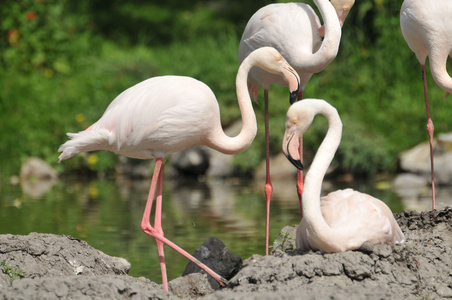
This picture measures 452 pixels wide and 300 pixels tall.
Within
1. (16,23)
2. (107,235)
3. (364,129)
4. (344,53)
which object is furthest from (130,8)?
(107,235)

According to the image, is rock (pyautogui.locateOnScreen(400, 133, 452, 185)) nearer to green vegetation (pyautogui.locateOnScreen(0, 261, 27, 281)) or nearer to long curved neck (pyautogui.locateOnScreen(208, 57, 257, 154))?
long curved neck (pyautogui.locateOnScreen(208, 57, 257, 154))

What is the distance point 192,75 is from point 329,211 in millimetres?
8161

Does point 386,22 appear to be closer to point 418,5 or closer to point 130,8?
point 418,5

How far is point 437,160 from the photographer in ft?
33.6

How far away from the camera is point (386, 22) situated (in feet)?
41.6

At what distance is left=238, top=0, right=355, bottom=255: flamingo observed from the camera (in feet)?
19.2

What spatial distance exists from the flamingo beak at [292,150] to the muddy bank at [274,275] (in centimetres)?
58

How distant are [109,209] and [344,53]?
5996 millimetres

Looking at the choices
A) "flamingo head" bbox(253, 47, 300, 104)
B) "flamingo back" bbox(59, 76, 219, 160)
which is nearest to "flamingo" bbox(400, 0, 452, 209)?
"flamingo head" bbox(253, 47, 300, 104)

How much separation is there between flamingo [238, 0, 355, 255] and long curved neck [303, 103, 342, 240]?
1175 mm

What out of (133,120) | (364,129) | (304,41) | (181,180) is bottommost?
(181,180)

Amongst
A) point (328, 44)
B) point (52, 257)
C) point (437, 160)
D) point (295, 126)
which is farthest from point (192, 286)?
point (437, 160)

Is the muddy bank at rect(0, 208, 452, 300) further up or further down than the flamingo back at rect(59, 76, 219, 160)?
further down

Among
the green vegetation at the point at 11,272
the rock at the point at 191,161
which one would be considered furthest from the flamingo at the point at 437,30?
the rock at the point at 191,161
